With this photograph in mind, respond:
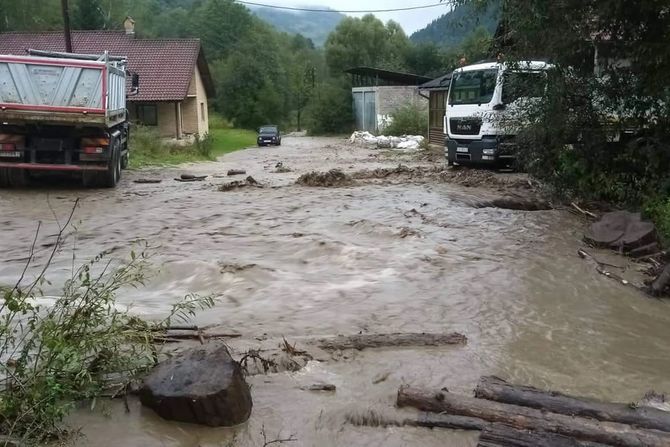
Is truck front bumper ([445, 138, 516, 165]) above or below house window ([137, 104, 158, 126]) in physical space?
below

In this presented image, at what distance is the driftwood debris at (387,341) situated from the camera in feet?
18.1

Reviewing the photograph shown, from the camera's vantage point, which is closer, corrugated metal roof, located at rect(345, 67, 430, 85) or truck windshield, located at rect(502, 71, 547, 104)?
truck windshield, located at rect(502, 71, 547, 104)

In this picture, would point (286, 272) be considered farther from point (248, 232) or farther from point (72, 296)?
point (72, 296)

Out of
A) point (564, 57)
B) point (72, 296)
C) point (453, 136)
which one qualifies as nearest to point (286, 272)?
point (72, 296)

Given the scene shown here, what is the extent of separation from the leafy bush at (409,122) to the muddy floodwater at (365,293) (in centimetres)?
2540

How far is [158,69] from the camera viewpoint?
3472 cm

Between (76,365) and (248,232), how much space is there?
7015mm

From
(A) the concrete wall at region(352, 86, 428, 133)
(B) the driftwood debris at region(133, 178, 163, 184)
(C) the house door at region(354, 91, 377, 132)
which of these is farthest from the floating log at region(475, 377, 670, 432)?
(C) the house door at region(354, 91, 377, 132)

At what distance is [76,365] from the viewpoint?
3.93m

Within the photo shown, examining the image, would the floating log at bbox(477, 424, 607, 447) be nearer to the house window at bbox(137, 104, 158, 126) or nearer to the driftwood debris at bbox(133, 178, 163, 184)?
the driftwood debris at bbox(133, 178, 163, 184)

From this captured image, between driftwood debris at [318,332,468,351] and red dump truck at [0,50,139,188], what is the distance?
10288 millimetres

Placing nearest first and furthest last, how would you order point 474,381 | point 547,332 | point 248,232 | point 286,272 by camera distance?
point 474,381
point 547,332
point 286,272
point 248,232

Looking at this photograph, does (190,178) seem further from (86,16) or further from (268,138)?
(86,16)

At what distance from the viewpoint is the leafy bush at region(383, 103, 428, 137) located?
1550 inches
